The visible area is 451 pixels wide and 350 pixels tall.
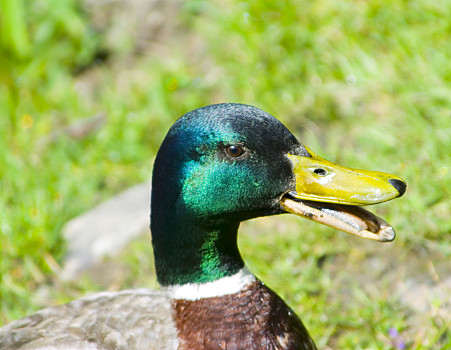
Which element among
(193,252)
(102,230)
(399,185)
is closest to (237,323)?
(193,252)

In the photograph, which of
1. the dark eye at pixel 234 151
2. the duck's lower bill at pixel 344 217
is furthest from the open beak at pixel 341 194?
the dark eye at pixel 234 151

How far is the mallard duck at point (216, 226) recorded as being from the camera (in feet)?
6.16

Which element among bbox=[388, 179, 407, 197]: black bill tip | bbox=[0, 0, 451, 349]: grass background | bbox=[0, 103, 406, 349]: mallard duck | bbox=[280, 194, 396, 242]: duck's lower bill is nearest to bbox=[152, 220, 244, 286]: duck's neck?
bbox=[0, 103, 406, 349]: mallard duck

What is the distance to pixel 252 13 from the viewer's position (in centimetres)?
430

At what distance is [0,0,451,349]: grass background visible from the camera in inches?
116

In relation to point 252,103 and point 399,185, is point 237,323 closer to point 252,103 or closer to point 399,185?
point 399,185

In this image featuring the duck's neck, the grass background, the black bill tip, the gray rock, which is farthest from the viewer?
the gray rock

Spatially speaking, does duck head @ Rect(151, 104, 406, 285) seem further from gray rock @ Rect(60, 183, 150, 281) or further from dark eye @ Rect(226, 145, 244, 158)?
gray rock @ Rect(60, 183, 150, 281)

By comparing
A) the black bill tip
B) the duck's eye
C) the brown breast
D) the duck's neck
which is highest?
the duck's eye

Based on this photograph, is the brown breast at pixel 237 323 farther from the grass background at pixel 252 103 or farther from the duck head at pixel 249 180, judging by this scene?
the grass background at pixel 252 103

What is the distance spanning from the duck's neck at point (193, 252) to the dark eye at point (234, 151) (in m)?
0.25

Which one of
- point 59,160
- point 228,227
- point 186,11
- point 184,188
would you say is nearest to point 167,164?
point 184,188

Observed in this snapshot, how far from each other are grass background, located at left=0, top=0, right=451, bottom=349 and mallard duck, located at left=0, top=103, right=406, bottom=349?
0.72m

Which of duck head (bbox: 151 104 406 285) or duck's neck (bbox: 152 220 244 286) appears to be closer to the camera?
duck head (bbox: 151 104 406 285)
